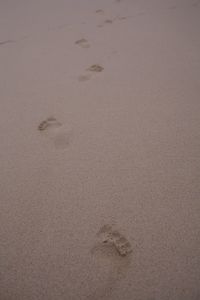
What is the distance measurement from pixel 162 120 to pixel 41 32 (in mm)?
1699

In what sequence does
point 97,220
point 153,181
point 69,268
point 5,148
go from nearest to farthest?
point 69,268
point 97,220
point 153,181
point 5,148

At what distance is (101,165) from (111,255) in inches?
16.8

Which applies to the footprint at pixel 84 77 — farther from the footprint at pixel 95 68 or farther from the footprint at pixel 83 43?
the footprint at pixel 83 43

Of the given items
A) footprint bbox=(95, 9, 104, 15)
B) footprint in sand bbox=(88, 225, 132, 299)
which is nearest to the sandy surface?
footprint in sand bbox=(88, 225, 132, 299)

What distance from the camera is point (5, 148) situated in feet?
4.51

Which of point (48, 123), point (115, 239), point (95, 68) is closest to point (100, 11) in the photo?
point (95, 68)

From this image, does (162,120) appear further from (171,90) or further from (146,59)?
(146,59)

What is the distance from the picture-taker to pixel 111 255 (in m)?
0.94

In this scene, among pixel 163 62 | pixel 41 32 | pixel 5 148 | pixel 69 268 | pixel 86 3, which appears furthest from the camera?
pixel 86 3

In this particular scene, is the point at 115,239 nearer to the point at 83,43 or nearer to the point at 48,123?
the point at 48,123

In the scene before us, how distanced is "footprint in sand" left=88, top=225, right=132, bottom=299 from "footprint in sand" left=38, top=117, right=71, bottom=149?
52 centimetres

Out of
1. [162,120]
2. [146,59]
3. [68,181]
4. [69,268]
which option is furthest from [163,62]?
[69,268]

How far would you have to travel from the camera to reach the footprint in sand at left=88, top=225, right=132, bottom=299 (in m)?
0.88

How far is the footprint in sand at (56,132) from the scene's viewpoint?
136cm
